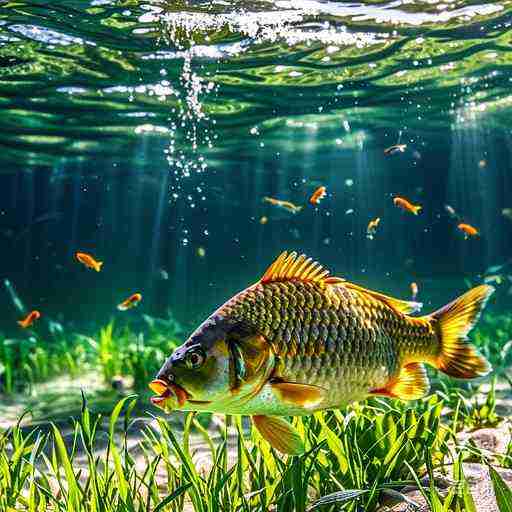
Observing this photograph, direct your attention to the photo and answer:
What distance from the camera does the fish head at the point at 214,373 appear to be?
2.56 metres

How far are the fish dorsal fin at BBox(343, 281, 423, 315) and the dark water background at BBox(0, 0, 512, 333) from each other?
9543 mm

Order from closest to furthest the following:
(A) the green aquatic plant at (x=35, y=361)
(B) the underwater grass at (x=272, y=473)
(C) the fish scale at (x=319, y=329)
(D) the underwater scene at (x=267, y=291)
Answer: (C) the fish scale at (x=319, y=329) → (D) the underwater scene at (x=267, y=291) → (B) the underwater grass at (x=272, y=473) → (A) the green aquatic plant at (x=35, y=361)

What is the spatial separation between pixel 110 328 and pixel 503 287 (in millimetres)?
56686

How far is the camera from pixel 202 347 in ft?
8.60

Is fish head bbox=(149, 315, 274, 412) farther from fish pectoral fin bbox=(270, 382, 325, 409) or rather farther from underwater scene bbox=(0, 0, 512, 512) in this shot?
fish pectoral fin bbox=(270, 382, 325, 409)

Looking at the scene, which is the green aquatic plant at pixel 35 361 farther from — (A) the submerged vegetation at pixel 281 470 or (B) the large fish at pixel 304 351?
(B) the large fish at pixel 304 351

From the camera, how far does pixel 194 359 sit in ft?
8.43

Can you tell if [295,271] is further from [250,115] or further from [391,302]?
[250,115]

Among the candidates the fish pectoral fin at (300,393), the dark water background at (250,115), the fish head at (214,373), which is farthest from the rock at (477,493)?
the dark water background at (250,115)

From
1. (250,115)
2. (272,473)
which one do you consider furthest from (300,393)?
(250,115)

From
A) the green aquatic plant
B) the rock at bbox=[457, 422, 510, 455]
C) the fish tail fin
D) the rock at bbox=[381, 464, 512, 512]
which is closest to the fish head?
the fish tail fin

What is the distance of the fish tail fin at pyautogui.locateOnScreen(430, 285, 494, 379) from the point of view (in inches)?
122

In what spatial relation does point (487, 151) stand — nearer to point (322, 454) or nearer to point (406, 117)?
point (406, 117)

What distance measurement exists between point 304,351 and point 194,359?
53 centimetres
